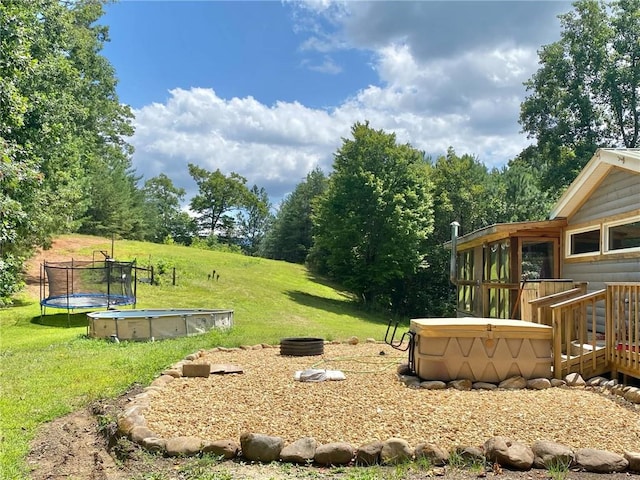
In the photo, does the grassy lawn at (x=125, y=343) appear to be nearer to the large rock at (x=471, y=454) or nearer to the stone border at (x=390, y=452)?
the stone border at (x=390, y=452)

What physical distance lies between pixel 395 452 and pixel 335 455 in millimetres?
440

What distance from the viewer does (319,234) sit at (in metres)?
27.6

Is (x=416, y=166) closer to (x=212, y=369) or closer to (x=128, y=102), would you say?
(x=128, y=102)

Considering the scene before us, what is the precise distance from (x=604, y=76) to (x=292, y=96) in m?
15.9

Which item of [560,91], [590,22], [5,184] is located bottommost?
[5,184]

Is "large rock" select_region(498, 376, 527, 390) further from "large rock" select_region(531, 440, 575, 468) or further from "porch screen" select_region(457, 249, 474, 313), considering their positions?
"porch screen" select_region(457, 249, 474, 313)

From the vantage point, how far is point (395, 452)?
367cm

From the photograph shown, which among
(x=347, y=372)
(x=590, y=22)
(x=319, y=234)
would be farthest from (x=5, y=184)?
(x=590, y=22)

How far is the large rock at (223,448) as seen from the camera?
3.78m

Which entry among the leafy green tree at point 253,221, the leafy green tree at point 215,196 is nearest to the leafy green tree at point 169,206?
the leafy green tree at point 215,196

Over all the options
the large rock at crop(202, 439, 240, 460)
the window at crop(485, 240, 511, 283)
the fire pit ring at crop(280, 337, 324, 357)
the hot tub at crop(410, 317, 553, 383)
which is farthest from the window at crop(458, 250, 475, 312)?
the large rock at crop(202, 439, 240, 460)

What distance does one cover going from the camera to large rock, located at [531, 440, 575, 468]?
11.7 ft

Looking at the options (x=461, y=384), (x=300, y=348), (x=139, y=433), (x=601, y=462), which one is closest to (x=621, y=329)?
(x=461, y=384)

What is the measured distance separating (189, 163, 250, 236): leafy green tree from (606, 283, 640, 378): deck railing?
50.7 meters
